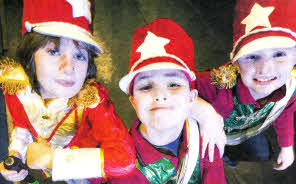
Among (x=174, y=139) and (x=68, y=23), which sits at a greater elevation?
(x=68, y=23)

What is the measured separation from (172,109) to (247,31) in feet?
1.15

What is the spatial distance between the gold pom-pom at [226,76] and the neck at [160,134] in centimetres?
22

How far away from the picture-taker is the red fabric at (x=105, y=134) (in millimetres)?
824

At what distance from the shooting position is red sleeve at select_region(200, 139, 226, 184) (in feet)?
3.10

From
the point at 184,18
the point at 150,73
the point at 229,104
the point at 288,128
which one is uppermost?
the point at 184,18

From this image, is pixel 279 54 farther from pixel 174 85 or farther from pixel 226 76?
pixel 174 85

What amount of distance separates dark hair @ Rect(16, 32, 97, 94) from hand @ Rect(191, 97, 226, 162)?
1.40 feet

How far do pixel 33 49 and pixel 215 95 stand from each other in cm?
69

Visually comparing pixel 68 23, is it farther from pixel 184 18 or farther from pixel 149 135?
pixel 184 18

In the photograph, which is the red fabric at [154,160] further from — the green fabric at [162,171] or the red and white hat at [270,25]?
the red and white hat at [270,25]

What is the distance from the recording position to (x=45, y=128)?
956 mm

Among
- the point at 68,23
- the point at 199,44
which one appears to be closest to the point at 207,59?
the point at 199,44

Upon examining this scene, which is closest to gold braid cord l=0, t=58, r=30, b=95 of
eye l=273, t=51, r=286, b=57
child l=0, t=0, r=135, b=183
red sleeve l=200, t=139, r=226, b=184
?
child l=0, t=0, r=135, b=183

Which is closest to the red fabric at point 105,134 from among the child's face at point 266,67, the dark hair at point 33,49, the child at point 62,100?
the child at point 62,100
